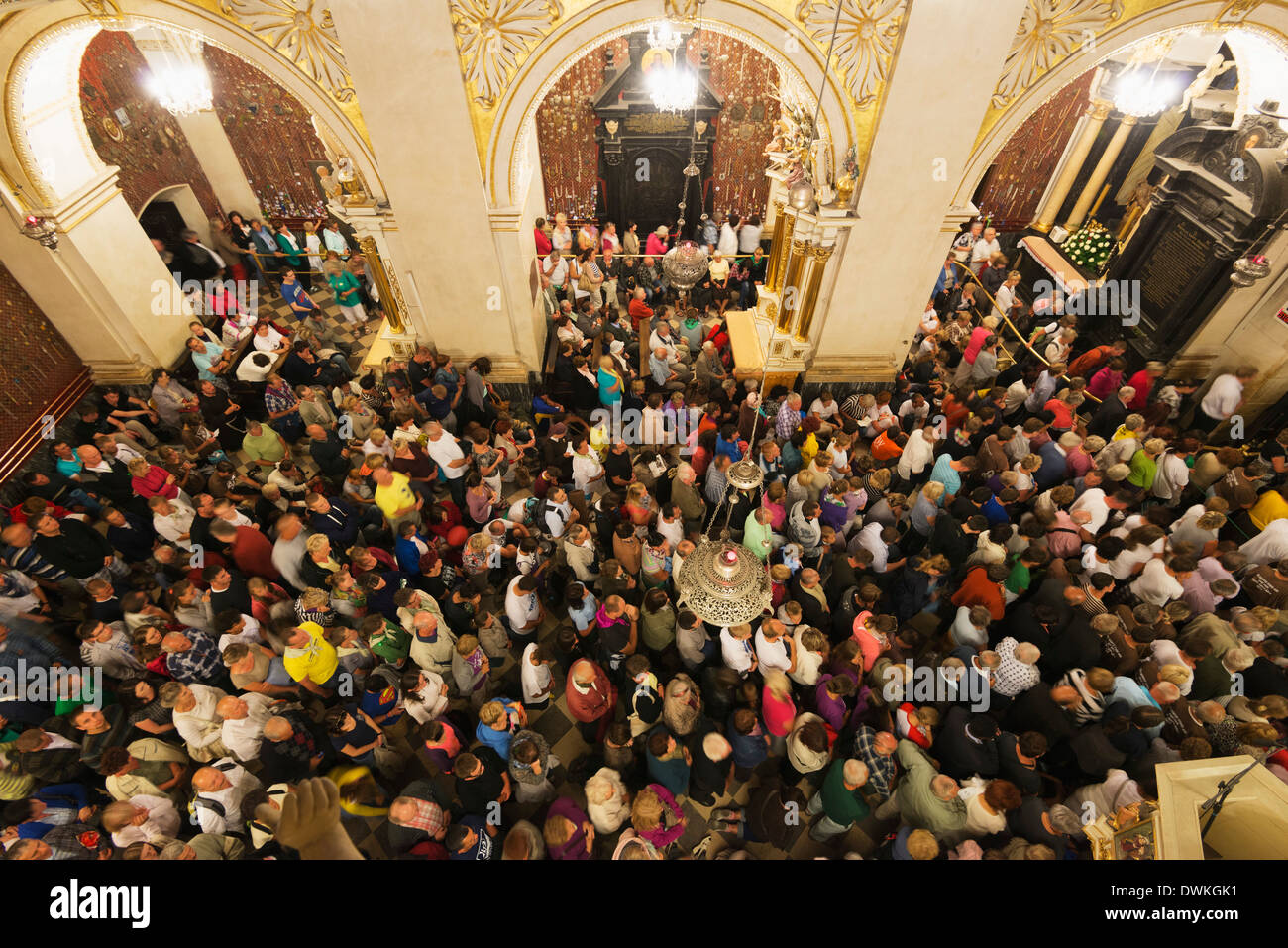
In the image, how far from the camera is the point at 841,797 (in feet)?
12.1

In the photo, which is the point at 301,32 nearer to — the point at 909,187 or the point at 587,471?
the point at 587,471

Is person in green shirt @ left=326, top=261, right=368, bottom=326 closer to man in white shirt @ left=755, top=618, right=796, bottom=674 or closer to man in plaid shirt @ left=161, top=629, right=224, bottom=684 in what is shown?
man in plaid shirt @ left=161, top=629, right=224, bottom=684

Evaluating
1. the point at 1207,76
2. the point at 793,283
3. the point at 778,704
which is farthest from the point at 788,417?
the point at 1207,76

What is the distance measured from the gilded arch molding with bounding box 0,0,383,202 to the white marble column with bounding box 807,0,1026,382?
16.7 feet

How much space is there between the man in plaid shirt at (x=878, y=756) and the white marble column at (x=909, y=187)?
185 inches

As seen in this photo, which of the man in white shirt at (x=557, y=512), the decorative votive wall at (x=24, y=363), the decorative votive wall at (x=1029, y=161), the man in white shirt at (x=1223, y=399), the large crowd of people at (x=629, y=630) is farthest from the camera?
the decorative votive wall at (x=1029, y=161)

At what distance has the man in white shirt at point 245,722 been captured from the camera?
373 cm

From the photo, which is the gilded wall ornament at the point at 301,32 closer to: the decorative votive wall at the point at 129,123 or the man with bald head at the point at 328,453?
the man with bald head at the point at 328,453

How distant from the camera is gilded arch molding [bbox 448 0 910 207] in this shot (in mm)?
5168

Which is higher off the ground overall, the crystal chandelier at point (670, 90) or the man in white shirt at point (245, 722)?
the crystal chandelier at point (670, 90)

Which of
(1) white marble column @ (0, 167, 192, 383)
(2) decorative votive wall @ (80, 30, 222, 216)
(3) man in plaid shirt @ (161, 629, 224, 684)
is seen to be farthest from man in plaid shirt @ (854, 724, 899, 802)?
(2) decorative votive wall @ (80, 30, 222, 216)

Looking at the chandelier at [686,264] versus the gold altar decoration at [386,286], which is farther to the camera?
the gold altar decoration at [386,286]

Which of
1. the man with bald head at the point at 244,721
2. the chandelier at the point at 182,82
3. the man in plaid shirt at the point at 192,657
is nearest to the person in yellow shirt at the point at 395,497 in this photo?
the man in plaid shirt at the point at 192,657

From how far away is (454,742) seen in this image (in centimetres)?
401
